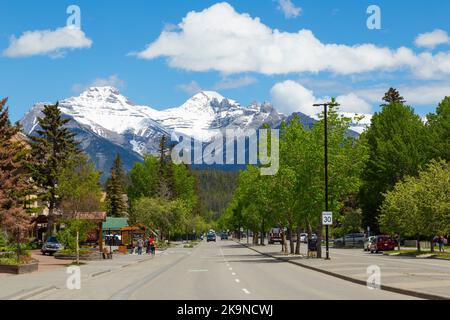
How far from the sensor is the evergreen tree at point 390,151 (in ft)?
278

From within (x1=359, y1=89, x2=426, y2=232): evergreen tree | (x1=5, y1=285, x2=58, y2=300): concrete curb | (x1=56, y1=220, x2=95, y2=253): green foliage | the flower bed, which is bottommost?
(x1=5, y1=285, x2=58, y2=300): concrete curb

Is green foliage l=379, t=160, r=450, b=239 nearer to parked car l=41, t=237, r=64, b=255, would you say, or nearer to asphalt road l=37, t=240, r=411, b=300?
asphalt road l=37, t=240, r=411, b=300

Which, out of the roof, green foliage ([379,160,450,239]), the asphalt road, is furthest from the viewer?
the roof

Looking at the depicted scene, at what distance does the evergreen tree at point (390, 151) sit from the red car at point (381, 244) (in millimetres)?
14635

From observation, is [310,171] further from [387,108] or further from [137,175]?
[137,175]

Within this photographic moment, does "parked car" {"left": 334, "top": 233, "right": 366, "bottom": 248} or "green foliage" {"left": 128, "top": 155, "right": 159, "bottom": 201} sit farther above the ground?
"green foliage" {"left": 128, "top": 155, "right": 159, "bottom": 201}

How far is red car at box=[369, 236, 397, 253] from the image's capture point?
6900 centimetres

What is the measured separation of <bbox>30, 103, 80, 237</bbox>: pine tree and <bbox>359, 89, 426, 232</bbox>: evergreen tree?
36818 millimetres

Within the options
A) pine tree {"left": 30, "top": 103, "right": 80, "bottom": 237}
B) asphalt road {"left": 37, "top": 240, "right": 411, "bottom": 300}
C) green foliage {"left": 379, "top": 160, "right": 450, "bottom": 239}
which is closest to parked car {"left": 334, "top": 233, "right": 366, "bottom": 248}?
green foliage {"left": 379, "top": 160, "right": 450, "bottom": 239}

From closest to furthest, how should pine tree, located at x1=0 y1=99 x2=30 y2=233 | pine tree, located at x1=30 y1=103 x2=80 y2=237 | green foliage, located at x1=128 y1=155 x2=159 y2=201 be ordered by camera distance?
1. pine tree, located at x1=0 y1=99 x2=30 y2=233
2. pine tree, located at x1=30 y1=103 x2=80 y2=237
3. green foliage, located at x1=128 y1=155 x2=159 y2=201

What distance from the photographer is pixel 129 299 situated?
20.2 metres

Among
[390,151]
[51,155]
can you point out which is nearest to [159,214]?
[51,155]
